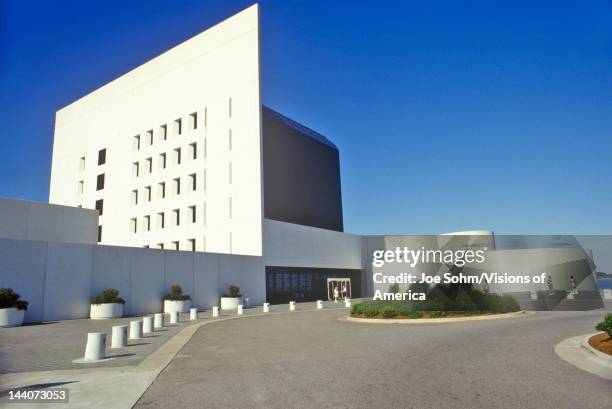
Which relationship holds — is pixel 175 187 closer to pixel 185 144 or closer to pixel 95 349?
pixel 185 144

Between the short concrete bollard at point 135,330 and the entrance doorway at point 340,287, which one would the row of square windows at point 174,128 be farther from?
the short concrete bollard at point 135,330

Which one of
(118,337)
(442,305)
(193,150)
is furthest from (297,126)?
(118,337)

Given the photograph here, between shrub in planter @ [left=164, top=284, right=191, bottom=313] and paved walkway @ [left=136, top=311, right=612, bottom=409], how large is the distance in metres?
16.3

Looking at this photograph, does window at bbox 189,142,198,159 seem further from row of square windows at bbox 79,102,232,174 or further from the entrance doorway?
the entrance doorway

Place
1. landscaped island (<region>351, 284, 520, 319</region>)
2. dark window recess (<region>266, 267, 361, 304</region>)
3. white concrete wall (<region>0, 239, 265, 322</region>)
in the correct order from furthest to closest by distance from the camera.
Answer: dark window recess (<region>266, 267, 361, 304</region>) → white concrete wall (<region>0, 239, 265, 322</region>) → landscaped island (<region>351, 284, 520, 319</region>)

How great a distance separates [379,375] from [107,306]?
21322 millimetres

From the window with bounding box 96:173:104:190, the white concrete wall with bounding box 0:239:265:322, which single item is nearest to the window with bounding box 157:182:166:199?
the window with bounding box 96:173:104:190

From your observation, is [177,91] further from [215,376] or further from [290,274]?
[215,376]

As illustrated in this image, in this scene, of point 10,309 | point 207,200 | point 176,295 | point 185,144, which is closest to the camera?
point 10,309

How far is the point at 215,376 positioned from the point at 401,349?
5356mm

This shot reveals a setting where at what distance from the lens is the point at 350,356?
35.2ft

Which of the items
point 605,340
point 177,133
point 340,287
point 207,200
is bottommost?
point 605,340

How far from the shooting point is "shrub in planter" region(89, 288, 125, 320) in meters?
25.2

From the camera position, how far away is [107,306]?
2539 centimetres
